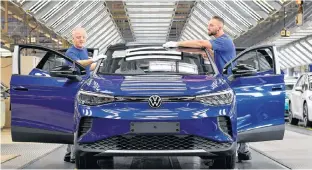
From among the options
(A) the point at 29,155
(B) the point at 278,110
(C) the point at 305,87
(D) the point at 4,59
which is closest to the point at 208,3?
(C) the point at 305,87

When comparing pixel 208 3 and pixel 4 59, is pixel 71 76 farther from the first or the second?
pixel 208 3

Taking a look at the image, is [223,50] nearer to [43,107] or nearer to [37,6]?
[43,107]

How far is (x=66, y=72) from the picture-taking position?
6.18 metres

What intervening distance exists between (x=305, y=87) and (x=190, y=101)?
10479 millimetres

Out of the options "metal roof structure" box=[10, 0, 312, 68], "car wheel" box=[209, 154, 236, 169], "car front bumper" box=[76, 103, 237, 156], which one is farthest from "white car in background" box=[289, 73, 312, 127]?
"car front bumper" box=[76, 103, 237, 156]

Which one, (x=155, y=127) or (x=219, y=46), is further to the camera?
(x=219, y=46)

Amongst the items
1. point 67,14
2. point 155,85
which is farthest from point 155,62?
point 67,14

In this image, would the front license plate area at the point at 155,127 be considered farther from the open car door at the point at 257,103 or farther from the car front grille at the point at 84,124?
the open car door at the point at 257,103

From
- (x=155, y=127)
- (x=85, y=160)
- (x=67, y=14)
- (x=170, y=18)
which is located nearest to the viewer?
(x=155, y=127)

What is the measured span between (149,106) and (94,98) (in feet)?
1.65

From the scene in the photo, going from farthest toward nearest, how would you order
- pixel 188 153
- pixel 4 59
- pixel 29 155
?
1. pixel 4 59
2. pixel 29 155
3. pixel 188 153

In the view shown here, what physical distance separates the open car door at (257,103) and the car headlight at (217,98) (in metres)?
0.80

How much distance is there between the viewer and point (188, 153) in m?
5.14

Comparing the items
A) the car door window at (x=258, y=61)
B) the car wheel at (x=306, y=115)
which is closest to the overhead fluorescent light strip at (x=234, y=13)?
the car wheel at (x=306, y=115)
